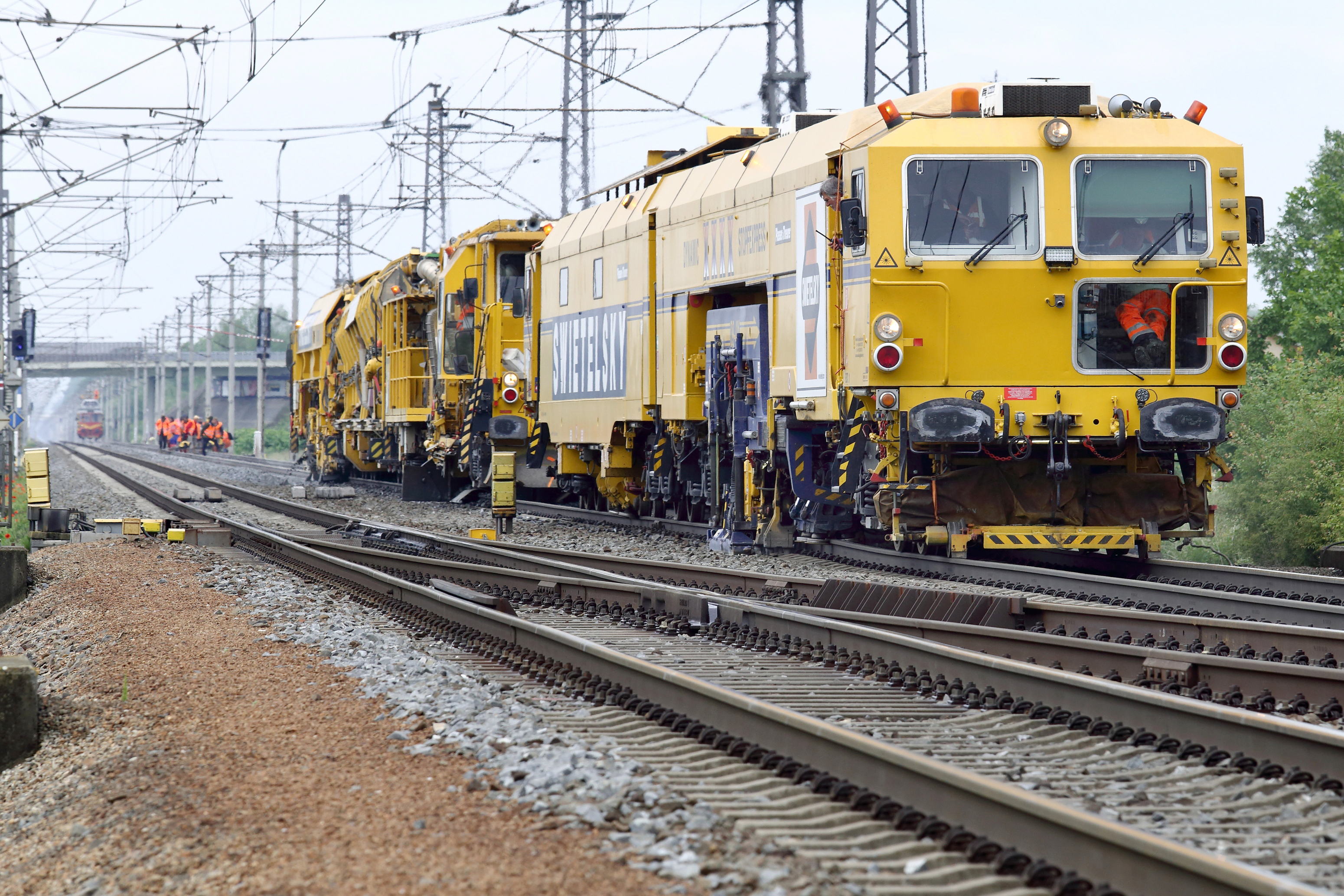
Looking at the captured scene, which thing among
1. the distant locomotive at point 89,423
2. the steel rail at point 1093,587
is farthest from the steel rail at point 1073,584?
the distant locomotive at point 89,423

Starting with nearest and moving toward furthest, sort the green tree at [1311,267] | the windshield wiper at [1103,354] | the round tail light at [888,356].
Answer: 1. the round tail light at [888,356]
2. the windshield wiper at [1103,354]
3. the green tree at [1311,267]

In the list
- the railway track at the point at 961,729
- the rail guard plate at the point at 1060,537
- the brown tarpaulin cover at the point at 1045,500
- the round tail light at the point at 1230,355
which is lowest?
the railway track at the point at 961,729

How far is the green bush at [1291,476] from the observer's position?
15766mm

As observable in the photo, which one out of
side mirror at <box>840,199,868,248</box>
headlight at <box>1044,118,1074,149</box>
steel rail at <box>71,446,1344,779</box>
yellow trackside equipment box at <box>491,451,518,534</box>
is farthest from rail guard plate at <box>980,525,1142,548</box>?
yellow trackside equipment box at <box>491,451,518,534</box>

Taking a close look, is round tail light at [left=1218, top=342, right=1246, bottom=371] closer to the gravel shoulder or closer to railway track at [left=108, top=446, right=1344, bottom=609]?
railway track at [left=108, top=446, right=1344, bottom=609]

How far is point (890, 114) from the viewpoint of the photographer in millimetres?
11453

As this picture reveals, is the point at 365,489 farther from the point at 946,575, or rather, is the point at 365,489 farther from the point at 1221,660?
the point at 1221,660

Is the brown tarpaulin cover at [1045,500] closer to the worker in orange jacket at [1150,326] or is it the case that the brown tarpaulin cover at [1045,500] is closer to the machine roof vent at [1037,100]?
the worker in orange jacket at [1150,326]

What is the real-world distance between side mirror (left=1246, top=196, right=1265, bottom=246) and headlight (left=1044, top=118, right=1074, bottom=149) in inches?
62.4

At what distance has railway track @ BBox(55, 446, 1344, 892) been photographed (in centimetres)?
428

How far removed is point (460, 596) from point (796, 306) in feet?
14.6

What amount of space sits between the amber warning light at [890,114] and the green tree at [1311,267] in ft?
46.5

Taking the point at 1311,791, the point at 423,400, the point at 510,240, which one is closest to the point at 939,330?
the point at 1311,791

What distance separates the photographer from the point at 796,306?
12.8m
